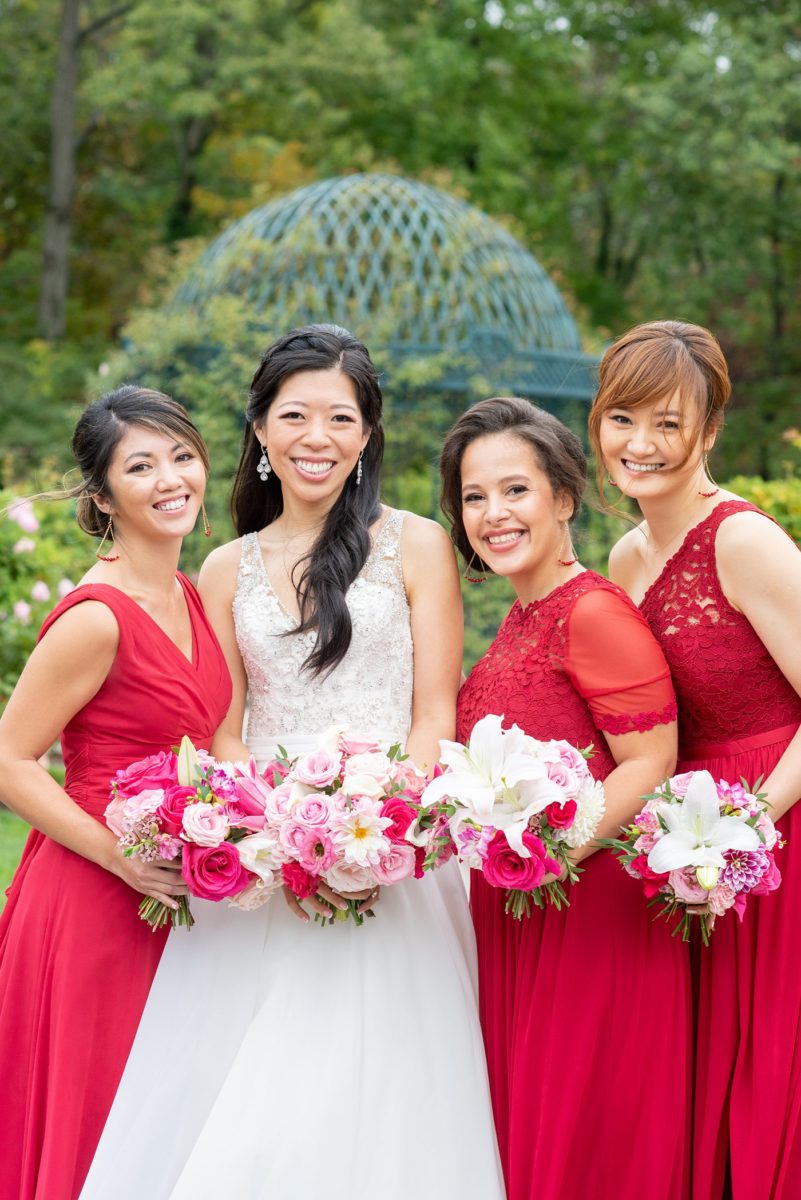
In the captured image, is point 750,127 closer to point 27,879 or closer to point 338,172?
point 338,172

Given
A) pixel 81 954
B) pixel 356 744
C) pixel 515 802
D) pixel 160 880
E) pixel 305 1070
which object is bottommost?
pixel 305 1070

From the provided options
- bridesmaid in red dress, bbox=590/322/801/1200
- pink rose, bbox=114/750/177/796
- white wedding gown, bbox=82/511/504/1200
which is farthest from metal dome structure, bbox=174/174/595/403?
pink rose, bbox=114/750/177/796

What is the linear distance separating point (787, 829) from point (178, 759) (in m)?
1.53

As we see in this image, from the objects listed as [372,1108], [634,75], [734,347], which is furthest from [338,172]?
[372,1108]

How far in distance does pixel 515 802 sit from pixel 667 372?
118 cm

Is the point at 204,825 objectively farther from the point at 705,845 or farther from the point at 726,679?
the point at 726,679

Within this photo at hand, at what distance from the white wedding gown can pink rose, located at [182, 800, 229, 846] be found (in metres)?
0.46

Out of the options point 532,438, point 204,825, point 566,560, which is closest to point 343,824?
point 204,825

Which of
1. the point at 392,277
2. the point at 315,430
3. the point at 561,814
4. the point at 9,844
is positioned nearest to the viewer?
the point at 561,814

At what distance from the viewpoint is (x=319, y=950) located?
128 inches

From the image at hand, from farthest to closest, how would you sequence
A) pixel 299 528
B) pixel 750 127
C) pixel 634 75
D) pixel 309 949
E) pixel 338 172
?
pixel 634 75, pixel 338 172, pixel 750 127, pixel 299 528, pixel 309 949

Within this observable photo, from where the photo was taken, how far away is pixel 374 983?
3.24 metres

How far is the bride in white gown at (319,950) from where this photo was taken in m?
3.06

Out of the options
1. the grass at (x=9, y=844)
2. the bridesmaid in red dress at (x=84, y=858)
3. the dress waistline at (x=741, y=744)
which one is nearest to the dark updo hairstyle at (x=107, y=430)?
the bridesmaid in red dress at (x=84, y=858)
